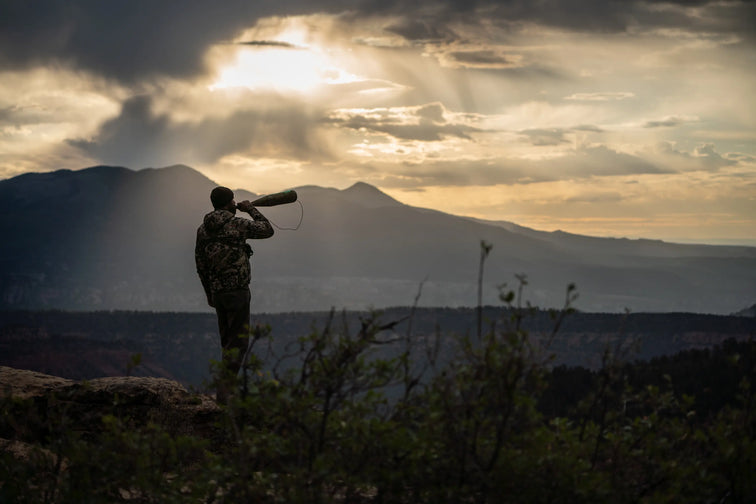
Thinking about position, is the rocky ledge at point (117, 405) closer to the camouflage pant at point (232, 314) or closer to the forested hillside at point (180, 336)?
the camouflage pant at point (232, 314)

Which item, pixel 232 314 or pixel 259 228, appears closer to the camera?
pixel 259 228

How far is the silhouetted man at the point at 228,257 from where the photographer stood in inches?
376

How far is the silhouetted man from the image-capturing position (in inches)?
376

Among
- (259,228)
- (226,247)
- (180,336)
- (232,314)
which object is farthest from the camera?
(180,336)

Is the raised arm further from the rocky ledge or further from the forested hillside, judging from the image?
the forested hillside

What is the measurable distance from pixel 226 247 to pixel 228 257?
0.15 meters

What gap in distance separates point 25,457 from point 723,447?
776 cm

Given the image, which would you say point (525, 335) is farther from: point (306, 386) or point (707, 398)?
point (707, 398)

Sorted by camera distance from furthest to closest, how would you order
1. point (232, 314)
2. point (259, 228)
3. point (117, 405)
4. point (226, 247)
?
point (117, 405) → point (232, 314) → point (226, 247) → point (259, 228)

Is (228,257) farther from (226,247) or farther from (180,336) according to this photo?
(180,336)

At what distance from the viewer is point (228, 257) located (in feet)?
31.8

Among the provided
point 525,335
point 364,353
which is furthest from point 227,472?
point 525,335

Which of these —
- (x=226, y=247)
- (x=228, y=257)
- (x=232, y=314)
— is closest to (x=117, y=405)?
(x=232, y=314)

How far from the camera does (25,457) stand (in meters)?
8.41
